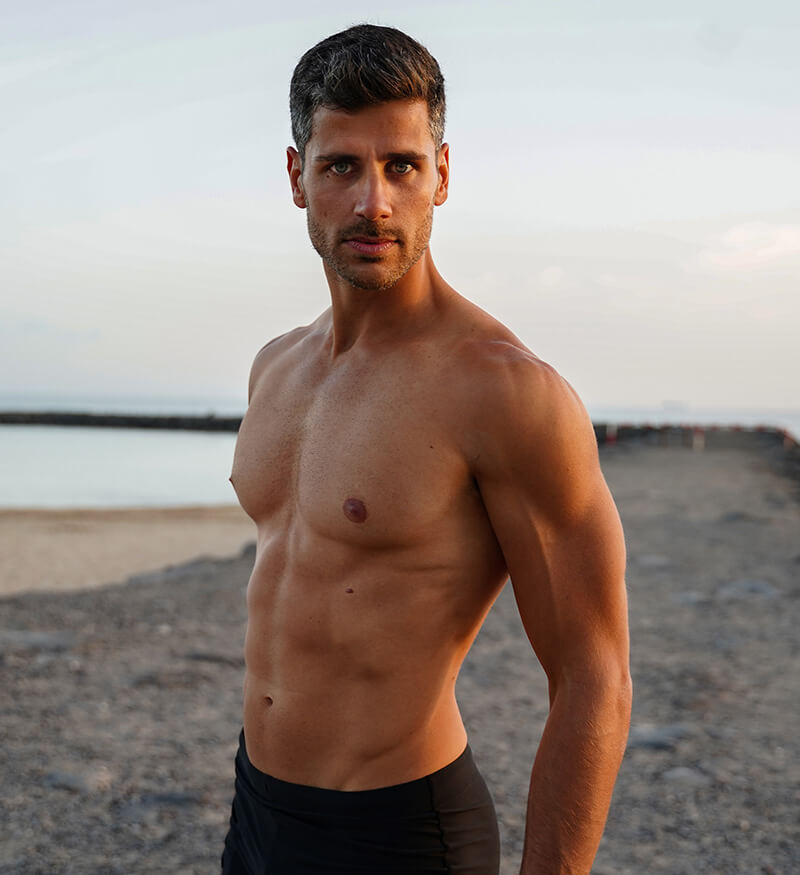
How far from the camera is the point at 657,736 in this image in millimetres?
4910

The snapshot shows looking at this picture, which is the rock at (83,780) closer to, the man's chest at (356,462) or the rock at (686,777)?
the rock at (686,777)

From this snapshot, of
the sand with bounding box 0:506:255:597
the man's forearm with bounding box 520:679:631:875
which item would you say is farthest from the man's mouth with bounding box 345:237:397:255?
the sand with bounding box 0:506:255:597

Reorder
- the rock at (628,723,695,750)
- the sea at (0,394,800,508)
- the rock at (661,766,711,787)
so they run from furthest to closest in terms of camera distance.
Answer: the sea at (0,394,800,508) < the rock at (628,723,695,750) < the rock at (661,766,711,787)

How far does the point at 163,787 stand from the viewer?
4277 mm

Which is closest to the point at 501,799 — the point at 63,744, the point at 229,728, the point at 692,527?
the point at 229,728


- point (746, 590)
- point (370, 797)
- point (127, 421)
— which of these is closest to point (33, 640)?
point (370, 797)

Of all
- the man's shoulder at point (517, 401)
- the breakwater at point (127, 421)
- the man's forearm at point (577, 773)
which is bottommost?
the breakwater at point (127, 421)

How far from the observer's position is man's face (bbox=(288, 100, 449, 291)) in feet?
5.45

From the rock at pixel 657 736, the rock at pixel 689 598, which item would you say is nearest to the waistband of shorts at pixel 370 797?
the rock at pixel 657 736

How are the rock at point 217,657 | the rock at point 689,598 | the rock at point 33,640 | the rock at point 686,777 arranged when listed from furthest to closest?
the rock at point 689,598, the rock at point 33,640, the rock at point 217,657, the rock at point 686,777

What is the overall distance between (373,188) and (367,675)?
0.92 m

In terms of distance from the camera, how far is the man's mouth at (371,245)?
1.68 meters

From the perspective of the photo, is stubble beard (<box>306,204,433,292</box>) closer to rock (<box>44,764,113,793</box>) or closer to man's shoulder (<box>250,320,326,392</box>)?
man's shoulder (<box>250,320,326,392</box>)

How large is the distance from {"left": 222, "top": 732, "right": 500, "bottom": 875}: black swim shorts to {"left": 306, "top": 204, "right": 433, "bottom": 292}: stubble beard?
38.1 inches
